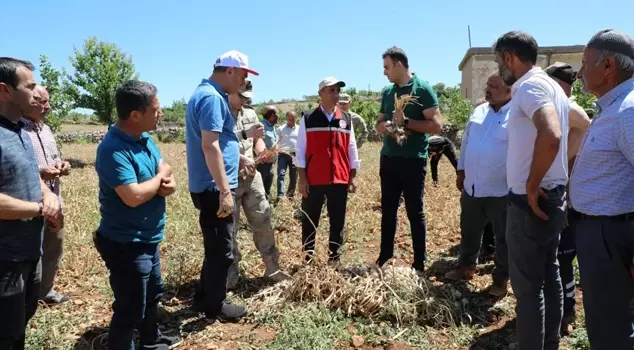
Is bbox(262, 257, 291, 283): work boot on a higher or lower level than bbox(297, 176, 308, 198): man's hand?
lower

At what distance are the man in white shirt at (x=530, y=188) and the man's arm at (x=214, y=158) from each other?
72.7 inches

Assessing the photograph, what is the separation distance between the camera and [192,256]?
4676 millimetres

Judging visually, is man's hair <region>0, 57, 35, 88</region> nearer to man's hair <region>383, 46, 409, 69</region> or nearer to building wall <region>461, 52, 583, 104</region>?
man's hair <region>383, 46, 409, 69</region>

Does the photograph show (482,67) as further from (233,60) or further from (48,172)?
(48,172)

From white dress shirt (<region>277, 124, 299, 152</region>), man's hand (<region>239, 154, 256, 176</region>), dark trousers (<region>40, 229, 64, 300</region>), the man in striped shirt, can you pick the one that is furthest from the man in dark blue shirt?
white dress shirt (<region>277, 124, 299, 152</region>)

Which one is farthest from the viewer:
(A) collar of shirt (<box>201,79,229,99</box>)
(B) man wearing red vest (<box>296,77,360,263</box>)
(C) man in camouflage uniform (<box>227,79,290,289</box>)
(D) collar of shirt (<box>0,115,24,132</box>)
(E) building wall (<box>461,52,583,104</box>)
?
(E) building wall (<box>461,52,583,104</box>)

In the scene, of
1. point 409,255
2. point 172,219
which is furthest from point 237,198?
point 172,219

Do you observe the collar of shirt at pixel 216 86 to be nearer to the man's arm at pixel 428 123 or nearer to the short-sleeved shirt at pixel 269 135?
the man's arm at pixel 428 123

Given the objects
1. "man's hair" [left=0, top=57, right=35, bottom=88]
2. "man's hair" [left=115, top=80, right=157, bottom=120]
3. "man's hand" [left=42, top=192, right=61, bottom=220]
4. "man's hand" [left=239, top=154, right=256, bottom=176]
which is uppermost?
"man's hair" [left=0, top=57, right=35, bottom=88]

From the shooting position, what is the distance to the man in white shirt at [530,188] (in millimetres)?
2598

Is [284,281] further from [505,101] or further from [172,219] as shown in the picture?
[172,219]

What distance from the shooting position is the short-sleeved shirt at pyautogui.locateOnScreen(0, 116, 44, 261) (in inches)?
89.9

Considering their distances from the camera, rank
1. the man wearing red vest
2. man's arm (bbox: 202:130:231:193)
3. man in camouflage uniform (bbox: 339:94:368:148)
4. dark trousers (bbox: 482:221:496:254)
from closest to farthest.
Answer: man's arm (bbox: 202:130:231:193)
the man wearing red vest
dark trousers (bbox: 482:221:496:254)
man in camouflage uniform (bbox: 339:94:368:148)

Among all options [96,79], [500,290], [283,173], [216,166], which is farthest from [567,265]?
[96,79]
